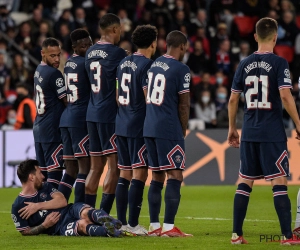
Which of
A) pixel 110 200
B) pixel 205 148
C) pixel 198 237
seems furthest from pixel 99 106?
pixel 205 148

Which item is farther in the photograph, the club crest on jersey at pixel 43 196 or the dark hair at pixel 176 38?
the club crest on jersey at pixel 43 196

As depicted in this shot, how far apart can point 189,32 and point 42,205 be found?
13.1m

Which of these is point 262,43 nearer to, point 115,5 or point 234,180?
point 234,180

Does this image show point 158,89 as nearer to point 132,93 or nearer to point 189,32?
point 132,93

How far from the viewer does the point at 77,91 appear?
10219 millimetres

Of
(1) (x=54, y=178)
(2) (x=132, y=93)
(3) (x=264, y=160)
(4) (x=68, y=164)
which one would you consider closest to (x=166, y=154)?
(2) (x=132, y=93)

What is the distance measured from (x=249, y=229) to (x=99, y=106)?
2.37m

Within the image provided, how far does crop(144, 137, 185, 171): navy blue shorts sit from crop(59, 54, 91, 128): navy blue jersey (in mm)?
1423

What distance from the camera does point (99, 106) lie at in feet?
32.2

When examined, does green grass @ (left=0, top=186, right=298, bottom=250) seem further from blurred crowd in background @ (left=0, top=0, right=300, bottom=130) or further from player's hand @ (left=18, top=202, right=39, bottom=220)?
blurred crowd in background @ (left=0, top=0, right=300, bottom=130)

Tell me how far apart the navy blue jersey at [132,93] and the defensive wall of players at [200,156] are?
24.9 feet

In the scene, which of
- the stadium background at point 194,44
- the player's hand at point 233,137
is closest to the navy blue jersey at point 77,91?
the player's hand at point 233,137

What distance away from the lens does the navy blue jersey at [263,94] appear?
824cm

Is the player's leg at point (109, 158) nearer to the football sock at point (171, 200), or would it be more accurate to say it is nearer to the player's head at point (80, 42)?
the football sock at point (171, 200)
